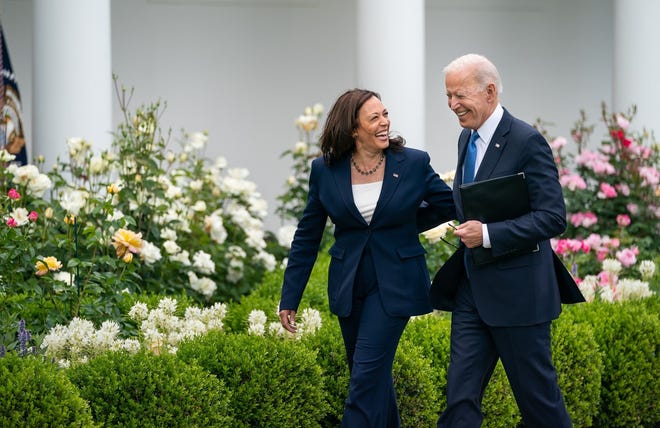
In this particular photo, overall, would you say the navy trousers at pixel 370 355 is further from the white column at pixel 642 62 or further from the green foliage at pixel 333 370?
the white column at pixel 642 62

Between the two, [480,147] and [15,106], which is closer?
[480,147]

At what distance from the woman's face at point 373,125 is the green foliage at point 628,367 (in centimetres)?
213

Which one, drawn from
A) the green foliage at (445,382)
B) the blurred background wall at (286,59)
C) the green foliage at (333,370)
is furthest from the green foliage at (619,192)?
the green foliage at (333,370)

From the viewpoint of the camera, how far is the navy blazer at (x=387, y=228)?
4352 millimetres

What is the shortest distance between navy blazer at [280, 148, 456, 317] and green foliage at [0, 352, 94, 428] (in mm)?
979

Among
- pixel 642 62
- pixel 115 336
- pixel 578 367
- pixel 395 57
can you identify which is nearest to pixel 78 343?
pixel 115 336

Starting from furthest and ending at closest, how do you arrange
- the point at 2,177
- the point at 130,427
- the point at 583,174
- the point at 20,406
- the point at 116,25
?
the point at 116,25
the point at 583,174
the point at 2,177
the point at 130,427
the point at 20,406

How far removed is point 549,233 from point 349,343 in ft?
3.39

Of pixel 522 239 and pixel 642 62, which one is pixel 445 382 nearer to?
pixel 522 239

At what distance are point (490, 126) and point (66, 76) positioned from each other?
430 cm

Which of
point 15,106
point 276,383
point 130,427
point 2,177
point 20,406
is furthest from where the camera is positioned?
point 15,106

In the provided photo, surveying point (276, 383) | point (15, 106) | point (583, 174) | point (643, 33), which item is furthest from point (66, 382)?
point (643, 33)

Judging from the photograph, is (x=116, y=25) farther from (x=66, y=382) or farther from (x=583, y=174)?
(x=66, y=382)

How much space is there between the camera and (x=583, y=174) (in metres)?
9.12
